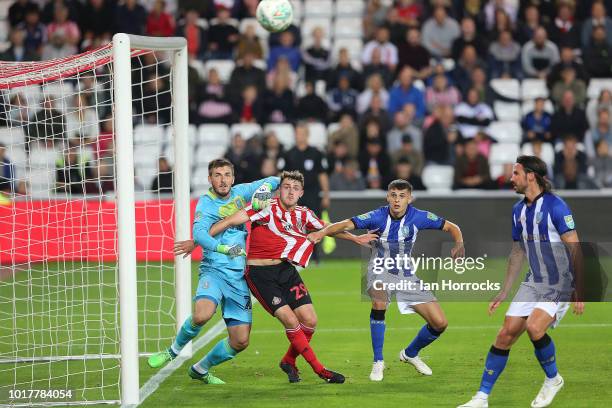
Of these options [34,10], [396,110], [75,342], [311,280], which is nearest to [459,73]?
[396,110]

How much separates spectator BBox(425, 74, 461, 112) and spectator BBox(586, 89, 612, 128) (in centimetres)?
219

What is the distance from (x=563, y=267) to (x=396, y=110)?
1104 cm

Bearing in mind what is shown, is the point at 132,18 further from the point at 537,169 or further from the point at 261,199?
the point at 537,169

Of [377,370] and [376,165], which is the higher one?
[376,165]

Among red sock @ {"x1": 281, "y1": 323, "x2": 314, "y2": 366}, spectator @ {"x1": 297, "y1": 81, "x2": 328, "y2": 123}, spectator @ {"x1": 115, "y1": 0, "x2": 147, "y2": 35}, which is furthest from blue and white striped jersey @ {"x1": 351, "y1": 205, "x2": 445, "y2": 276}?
spectator @ {"x1": 115, "y1": 0, "x2": 147, "y2": 35}

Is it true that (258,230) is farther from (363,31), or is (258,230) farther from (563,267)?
(363,31)

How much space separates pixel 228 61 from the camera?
1988cm

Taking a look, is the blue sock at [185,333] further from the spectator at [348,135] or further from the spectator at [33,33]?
the spectator at [33,33]

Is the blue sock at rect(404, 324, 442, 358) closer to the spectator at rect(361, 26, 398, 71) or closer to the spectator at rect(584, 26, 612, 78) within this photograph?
the spectator at rect(361, 26, 398, 71)

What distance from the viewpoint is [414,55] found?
19125 millimetres

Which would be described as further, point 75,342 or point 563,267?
point 75,342

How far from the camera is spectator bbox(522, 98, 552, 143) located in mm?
18328

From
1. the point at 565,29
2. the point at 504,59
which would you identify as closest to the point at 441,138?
the point at 504,59

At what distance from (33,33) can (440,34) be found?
23.9ft
